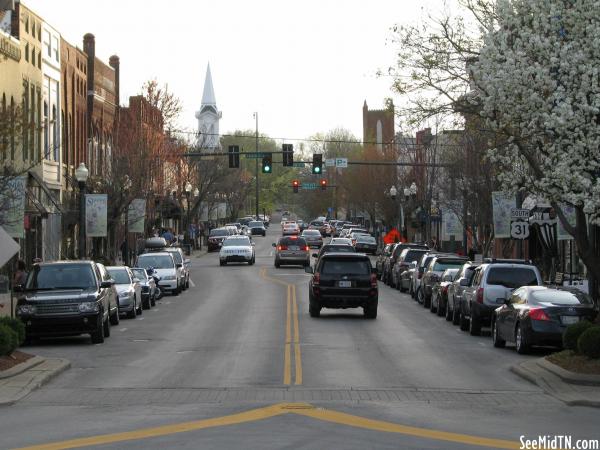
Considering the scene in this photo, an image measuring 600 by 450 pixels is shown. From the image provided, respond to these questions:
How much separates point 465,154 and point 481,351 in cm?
2776

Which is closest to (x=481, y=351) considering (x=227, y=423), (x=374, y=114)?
(x=227, y=423)

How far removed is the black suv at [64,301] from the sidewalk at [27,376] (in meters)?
3.47

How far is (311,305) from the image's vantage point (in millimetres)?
34250

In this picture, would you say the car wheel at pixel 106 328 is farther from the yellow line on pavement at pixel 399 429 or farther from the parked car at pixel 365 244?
the parked car at pixel 365 244

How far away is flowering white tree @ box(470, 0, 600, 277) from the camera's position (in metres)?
20.4

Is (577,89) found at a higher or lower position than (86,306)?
higher

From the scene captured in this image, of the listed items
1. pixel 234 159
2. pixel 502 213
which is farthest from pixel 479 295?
pixel 234 159

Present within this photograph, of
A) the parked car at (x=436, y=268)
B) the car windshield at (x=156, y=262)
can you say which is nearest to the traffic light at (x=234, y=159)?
the car windshield at (x=156, y=262)

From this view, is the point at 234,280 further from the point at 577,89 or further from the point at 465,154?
the point at 577,89

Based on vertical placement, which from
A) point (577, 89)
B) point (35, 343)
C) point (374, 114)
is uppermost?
point (374, 114)

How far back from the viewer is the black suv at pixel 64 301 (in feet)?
85.9

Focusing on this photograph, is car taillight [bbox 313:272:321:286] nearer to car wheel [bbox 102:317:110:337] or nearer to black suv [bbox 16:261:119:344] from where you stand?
car wheel [bbox 102:317:110:337]

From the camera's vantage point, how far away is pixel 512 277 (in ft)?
95.1
